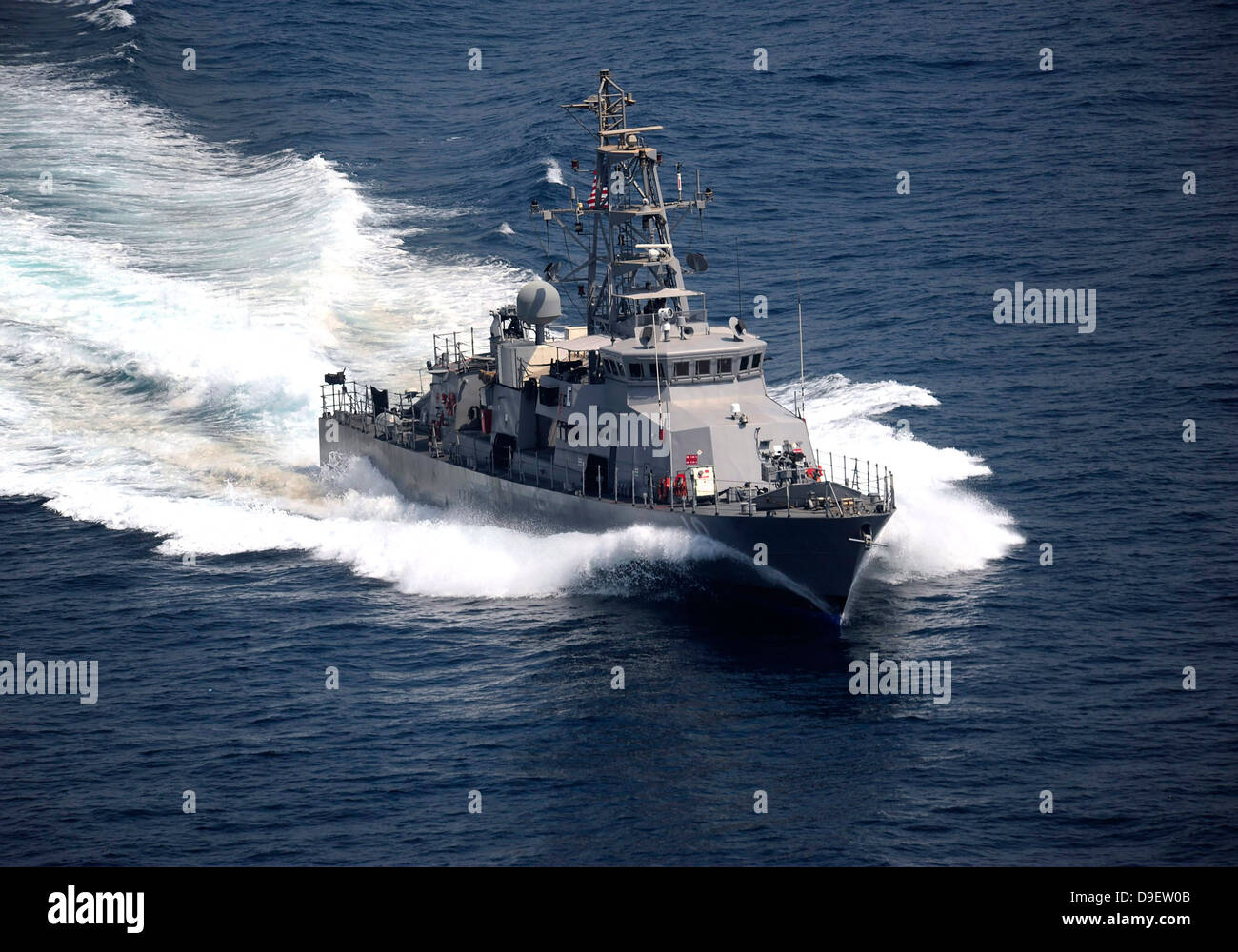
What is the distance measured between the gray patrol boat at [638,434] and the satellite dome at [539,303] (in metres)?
0.05

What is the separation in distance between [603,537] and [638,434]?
9.74ft

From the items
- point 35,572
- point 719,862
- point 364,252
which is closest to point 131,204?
point 364,252

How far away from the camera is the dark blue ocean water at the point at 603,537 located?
32688mm

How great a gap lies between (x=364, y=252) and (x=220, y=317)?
25.5 feet

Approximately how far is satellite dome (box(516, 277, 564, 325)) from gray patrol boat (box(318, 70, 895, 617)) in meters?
0.05

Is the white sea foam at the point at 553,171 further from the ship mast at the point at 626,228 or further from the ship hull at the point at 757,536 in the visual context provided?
the ship hull at the point at 757,536

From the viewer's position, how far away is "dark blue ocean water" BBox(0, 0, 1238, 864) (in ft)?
107

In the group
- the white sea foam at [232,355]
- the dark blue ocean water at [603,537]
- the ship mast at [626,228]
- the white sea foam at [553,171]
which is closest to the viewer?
the dark blue ocean water at [603,537]

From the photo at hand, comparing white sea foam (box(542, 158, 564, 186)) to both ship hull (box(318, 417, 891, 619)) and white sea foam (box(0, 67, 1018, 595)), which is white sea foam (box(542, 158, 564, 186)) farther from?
ship hull (box(318, 417, 891, 619))

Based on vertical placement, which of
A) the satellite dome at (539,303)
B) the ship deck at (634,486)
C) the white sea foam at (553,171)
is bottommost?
the ship deck at (634,486)

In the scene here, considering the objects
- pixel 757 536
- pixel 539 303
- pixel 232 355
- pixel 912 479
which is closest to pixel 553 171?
pixel 232 355

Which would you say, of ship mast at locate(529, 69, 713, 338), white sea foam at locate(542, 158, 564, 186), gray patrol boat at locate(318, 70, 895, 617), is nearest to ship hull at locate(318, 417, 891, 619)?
gray patrol boat at locate(318, 70, 895, 617)

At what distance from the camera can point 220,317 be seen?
62.6 metres

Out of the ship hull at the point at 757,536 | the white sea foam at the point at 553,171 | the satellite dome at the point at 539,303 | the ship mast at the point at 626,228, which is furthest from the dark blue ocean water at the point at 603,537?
the ship mast at the point at 626,228
